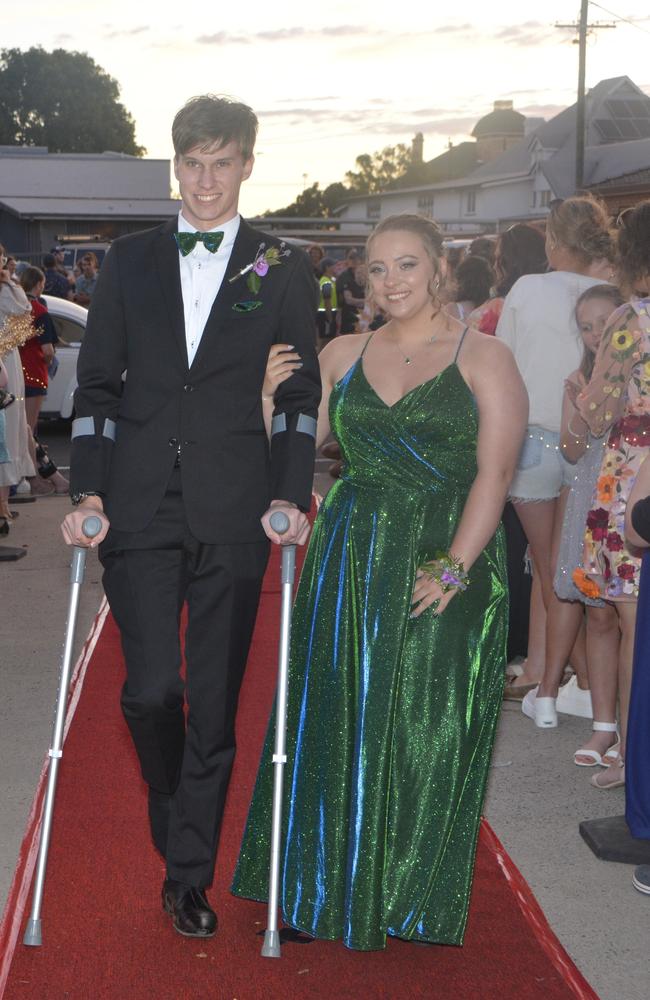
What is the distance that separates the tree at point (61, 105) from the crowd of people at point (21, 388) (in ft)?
349

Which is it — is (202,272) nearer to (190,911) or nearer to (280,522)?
(280,522)

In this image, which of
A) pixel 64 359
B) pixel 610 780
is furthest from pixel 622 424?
pixel 64 359

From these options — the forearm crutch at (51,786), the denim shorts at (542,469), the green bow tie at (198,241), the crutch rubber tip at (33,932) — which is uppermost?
the green bow tie at (198,241)

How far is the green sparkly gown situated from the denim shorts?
227 cm

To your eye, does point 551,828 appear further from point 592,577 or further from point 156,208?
point 156,208

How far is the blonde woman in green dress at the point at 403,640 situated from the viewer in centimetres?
402

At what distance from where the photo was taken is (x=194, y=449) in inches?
157

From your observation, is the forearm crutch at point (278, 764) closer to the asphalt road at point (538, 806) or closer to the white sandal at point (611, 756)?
the asphalt road at point (538, 806)

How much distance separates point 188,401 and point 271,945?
1577mm

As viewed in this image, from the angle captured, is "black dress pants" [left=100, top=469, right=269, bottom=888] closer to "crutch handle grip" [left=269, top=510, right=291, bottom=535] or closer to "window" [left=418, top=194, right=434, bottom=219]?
"crutch handle grip" [left=269, top=510, right=291, bottom=535]

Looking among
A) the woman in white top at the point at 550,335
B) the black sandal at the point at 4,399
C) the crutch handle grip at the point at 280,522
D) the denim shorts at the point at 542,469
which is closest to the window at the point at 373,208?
the black sandal at the point at 4,399

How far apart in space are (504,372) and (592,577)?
1.50 meters

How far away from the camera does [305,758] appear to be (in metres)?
4.13

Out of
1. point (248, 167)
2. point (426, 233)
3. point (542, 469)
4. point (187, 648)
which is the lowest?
point (187, 648)
